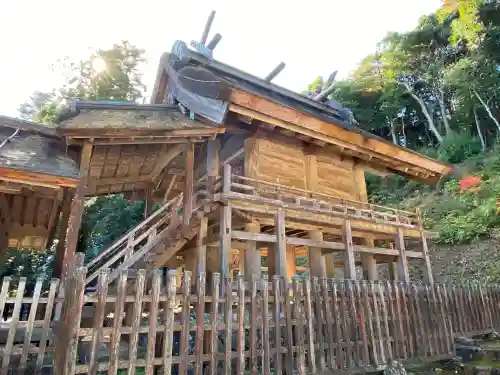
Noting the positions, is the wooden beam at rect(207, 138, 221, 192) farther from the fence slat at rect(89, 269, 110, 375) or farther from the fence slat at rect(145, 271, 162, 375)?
the fence slat at rect(89, 269, 110, 375)

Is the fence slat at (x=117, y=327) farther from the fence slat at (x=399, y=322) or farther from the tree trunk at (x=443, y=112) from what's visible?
the tree trunk at (x=443, y=112)

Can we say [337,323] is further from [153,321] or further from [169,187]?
[169,187]

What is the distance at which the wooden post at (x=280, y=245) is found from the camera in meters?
8.48

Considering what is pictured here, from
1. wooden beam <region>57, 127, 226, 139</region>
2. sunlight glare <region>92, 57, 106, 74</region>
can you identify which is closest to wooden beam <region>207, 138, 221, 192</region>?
wooden beam <region>57, 127, 226, 139</region>

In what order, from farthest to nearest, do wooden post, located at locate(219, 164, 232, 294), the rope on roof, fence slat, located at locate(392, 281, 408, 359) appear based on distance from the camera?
wooden post, located at locate(219, 164, 232, 294), fence slat, located at locate(392, 281, 408, 359), the rope on roof

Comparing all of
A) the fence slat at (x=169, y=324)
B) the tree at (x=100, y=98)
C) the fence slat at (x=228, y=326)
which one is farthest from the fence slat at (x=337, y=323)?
the tree at (x=100, y=98)

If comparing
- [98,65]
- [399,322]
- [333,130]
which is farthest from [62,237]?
[98,65]

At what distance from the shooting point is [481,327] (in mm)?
9406

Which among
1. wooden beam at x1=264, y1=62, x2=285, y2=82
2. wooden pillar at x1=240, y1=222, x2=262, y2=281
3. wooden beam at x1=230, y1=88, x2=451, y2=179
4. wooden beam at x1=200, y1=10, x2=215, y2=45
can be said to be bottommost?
wooden pillar at x1=240, y1=222, x2=262, y2=281

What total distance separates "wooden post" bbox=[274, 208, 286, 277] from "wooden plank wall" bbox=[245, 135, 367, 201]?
52.4 inches

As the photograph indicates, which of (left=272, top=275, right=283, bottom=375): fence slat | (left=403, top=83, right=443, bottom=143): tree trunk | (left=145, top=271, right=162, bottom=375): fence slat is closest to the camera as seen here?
(left=145, top=271, right=162, bottom=375): fence slat

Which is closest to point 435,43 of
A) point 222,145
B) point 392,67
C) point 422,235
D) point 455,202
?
point 392,67

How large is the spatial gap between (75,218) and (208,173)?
418 centimetres

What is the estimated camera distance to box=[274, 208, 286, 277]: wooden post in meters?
8.48
